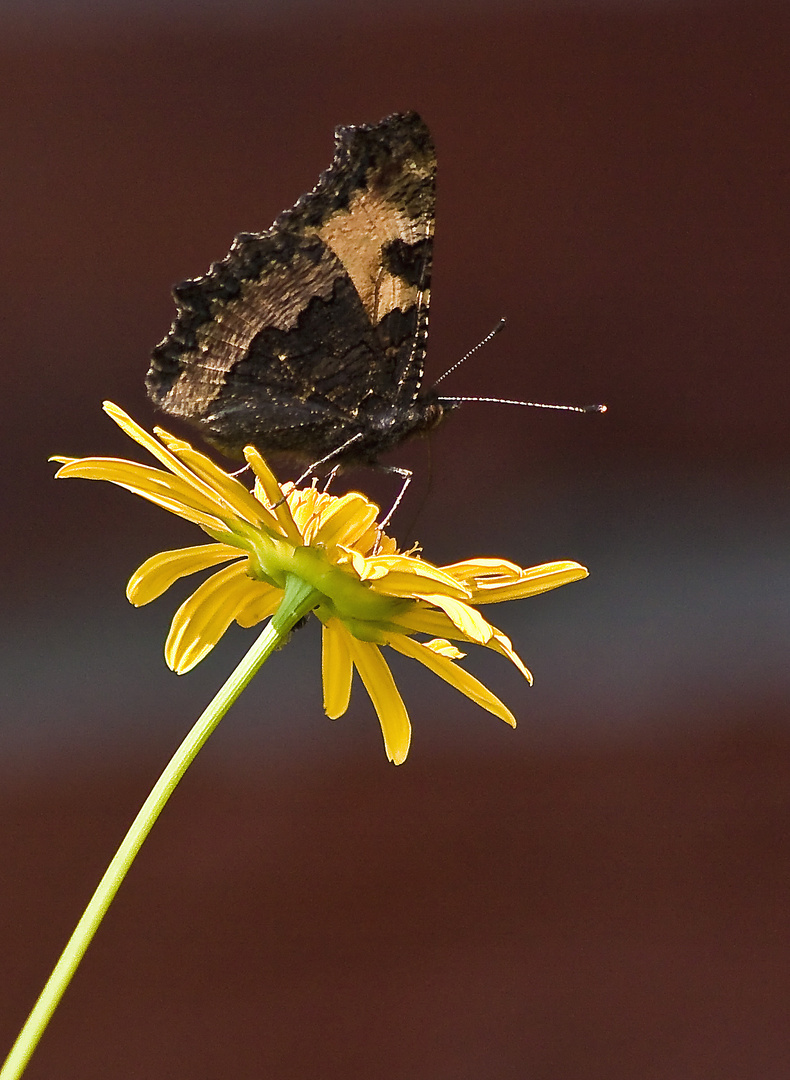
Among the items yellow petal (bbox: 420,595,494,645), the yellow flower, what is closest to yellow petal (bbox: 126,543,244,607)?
the yellow flower

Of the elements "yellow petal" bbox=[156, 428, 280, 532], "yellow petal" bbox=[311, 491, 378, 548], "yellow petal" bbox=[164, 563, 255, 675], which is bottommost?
"yellow petal" bbox=[164, 563, 255, 675]

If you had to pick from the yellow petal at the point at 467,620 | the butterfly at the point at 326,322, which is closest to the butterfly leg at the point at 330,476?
the butterfly at the point at 326,322

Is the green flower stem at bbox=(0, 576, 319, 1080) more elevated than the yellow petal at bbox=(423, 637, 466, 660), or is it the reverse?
the yellow petal at bbox=(423, 637, 466, 660)

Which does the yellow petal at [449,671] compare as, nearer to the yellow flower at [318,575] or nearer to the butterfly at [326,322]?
the yellow flower at [318,575]

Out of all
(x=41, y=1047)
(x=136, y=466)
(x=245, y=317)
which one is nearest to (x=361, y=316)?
(x=245, y=317)

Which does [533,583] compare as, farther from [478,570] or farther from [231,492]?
[231,492]

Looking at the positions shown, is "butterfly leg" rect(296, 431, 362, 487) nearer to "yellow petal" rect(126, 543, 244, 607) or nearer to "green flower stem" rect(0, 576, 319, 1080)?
"yellow petal" rect(126, 543, 244, 607)

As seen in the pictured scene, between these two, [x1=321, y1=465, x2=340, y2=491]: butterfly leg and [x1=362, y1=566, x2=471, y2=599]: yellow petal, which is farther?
[x1=321, y1=465, x2=340, y2=491]: butterfly leg

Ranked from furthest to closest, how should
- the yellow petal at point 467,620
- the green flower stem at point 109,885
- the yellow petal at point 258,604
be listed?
the yellow petal at point 258,604, the yellow petal at point 467,620, the green flower stem at point 109,885
